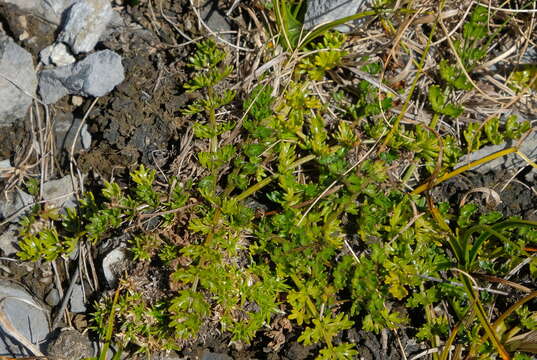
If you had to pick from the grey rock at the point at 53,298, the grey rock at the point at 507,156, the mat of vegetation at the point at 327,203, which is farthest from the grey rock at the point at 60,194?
the grey rock at the point at 507,156

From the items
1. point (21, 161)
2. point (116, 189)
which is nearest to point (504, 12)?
point (116, 189)

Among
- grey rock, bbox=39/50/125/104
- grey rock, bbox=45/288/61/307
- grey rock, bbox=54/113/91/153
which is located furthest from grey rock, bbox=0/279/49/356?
grey rock, bbox=39/50/125/104

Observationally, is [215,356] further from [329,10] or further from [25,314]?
[329,10]

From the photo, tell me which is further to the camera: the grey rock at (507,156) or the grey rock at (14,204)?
the grey rock at (507,156)

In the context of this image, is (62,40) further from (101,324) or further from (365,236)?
(365,236)

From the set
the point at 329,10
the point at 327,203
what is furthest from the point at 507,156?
the point at 329,10

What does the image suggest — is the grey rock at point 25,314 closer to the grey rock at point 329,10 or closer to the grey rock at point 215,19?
the grey rock at point 215,19
